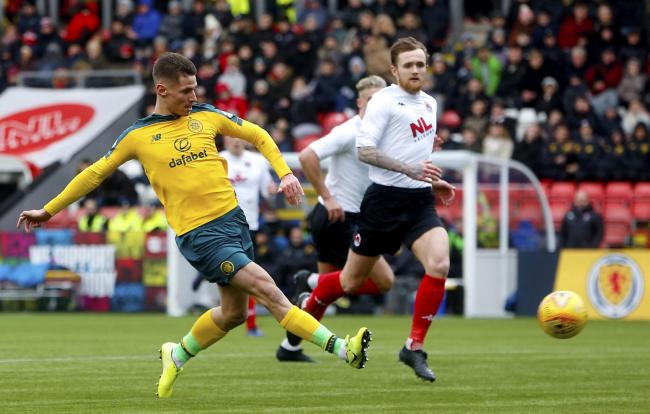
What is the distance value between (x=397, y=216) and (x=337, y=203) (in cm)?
88

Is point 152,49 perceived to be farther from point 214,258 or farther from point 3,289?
point 214,258

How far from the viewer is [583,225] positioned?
2256cm

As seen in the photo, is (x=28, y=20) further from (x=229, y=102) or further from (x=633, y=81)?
(x=633, y=81)

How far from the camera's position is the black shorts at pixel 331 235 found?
12.3 m

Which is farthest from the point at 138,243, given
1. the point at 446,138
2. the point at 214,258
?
the point at 214,258

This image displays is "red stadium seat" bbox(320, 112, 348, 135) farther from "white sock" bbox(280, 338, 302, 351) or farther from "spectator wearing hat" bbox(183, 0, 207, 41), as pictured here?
"white sock" bbox(280, 338, 302, 351)

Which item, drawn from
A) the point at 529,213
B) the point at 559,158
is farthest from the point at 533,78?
the point at 529,213

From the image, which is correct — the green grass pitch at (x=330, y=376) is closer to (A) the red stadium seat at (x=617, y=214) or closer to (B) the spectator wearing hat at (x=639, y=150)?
(A) the red stadium seat at (x=617, y=214)

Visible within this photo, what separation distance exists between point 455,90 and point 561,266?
5.88 metres

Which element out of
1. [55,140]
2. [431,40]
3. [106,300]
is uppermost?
[431,40]

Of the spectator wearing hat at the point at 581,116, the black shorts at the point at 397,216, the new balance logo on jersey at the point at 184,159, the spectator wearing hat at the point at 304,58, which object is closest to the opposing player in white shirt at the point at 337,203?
the black shorts at the point at 397,216

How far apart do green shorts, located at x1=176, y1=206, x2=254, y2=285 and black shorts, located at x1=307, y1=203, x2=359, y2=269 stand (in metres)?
3.09

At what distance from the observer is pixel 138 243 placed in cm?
2388

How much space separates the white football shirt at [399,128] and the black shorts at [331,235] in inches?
62.2
